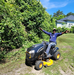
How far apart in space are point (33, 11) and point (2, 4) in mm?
3026

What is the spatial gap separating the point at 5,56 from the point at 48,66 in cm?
239

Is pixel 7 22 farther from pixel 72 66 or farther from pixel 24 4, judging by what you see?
pixel 72 66

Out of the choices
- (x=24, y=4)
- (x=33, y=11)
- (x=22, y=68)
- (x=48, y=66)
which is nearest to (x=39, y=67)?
(x=48, y=66)

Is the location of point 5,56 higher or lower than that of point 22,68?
higher

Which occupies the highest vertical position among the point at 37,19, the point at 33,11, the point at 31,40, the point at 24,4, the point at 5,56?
the point at 24,4

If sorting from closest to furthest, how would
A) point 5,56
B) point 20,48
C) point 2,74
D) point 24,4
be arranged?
point 2,74 < point 5,56 < point 20,48 < point 24,4

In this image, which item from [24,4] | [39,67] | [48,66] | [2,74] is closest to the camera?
[2,74]

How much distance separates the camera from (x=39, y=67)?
288 centimetres

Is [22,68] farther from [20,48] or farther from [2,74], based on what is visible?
[20,48]

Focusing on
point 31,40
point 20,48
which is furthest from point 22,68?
point 31,40

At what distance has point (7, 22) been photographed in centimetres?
329

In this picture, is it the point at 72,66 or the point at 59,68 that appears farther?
the point at 72,66

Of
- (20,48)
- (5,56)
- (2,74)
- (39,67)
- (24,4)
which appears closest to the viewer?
(2,74)

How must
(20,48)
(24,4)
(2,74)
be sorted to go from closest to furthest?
(2,74)
(20,48)
(24,4)
